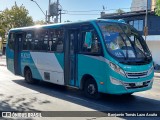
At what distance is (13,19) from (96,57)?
5465 centimetres

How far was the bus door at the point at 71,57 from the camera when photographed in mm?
11227

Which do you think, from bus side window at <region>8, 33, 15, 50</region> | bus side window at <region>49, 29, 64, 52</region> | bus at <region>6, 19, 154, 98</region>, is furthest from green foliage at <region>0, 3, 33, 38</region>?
bus side window at <region>49, 29, 64, 52</region>

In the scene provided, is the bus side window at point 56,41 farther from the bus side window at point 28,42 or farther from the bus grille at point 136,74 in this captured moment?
the bus grille at point 136,74

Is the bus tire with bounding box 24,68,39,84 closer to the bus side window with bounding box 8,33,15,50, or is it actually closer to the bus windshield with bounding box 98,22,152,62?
the bus side window with bounding box 8,33,15,50

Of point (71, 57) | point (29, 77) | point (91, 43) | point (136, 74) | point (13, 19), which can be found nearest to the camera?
point (136, 74)

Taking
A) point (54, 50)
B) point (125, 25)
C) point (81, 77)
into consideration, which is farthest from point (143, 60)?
point (54, 50)

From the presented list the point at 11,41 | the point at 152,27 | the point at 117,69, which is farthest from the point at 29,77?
the point at 152,27

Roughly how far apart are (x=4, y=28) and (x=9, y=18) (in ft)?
7.92

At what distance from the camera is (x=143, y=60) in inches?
396

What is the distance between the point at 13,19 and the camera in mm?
62125

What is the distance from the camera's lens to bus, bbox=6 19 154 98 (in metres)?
9.55

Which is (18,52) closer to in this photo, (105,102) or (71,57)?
(71,57)

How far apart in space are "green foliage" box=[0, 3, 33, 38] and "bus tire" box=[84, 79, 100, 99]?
53.0m

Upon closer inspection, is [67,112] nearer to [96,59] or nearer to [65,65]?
[96,59]
